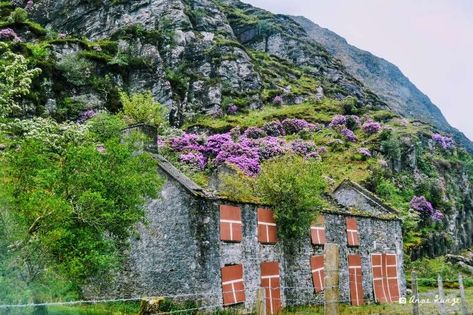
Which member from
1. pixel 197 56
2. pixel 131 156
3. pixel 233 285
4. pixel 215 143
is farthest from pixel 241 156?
pixel 197 56

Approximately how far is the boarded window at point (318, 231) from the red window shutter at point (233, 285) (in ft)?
16.0

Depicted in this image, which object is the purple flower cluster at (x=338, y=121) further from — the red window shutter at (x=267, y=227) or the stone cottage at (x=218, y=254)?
the red window shutter at (x=267, y=227)

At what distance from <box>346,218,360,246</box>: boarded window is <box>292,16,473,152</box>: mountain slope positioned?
131 metres

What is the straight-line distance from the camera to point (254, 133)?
4781 cm

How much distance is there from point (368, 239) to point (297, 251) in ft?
19.2

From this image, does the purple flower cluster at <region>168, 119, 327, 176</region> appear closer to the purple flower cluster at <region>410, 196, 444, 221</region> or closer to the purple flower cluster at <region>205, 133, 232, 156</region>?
the purple flower cluster at <region>205, 133, 232, 156</region>

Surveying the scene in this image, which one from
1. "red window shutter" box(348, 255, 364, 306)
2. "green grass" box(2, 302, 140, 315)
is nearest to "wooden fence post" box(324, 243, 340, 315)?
"green grass" box(2, 302, 140, 315)

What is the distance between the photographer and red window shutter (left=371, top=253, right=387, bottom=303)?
2683cm

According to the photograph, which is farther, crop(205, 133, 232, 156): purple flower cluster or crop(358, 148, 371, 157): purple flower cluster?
crop(358, 148, 371, 157): purple flower cluster

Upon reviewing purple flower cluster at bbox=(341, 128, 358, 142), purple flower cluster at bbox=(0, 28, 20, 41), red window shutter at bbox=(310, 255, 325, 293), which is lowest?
Result: red window shutter at bbox=(310, 255, 325, 293)

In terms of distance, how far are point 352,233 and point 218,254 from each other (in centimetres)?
930

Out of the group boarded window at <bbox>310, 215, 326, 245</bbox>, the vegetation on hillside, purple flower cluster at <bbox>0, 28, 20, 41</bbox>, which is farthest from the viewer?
purple flower cluster at <bbox>0, 28, 20, 41</bbox>

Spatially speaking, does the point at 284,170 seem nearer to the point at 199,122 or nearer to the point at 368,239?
the point at 368,239

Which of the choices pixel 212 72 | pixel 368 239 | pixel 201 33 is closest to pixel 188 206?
pixel 368 239
